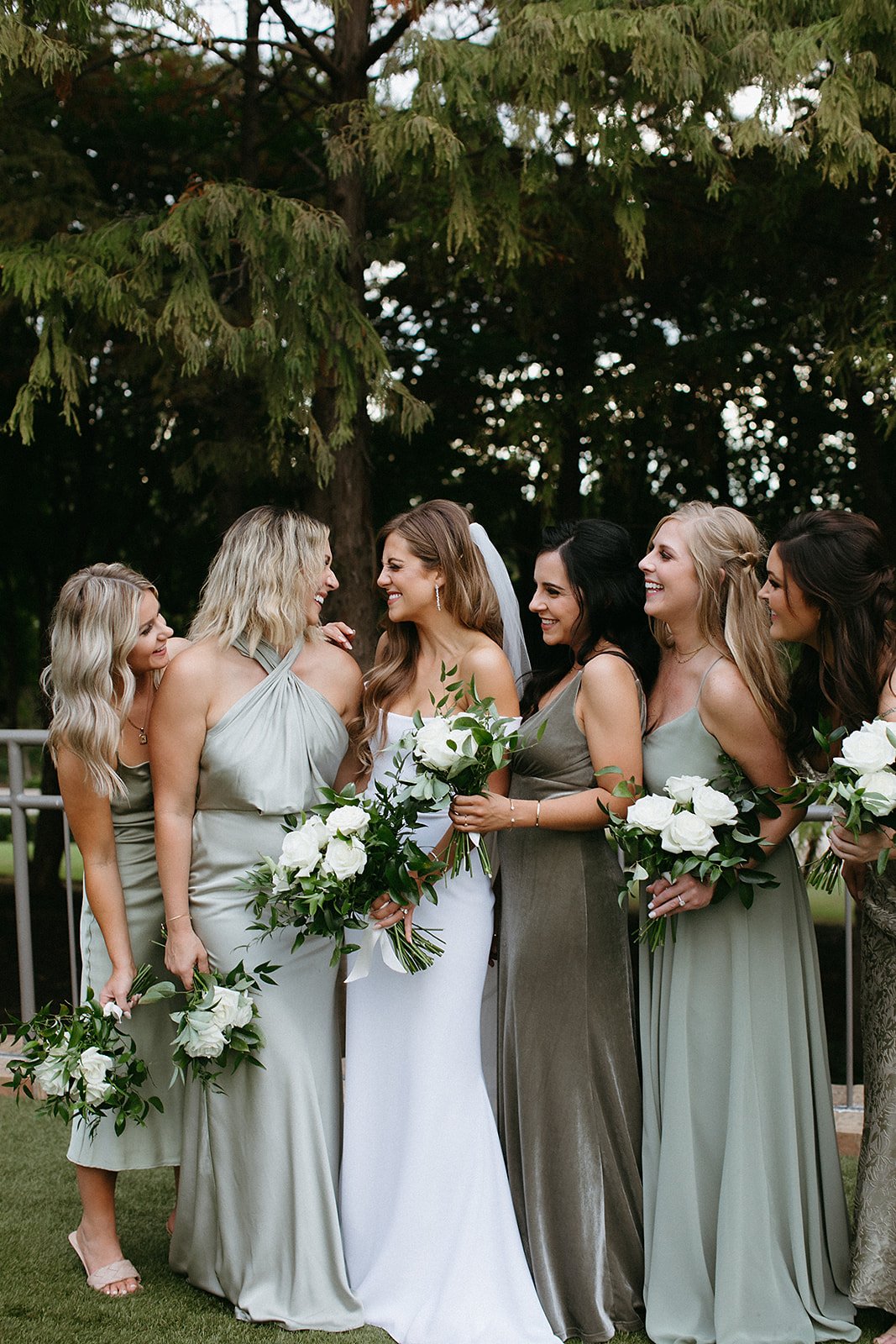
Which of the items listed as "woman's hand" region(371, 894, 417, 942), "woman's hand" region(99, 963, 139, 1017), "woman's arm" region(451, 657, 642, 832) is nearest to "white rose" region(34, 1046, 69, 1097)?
"woman's hand" region(99, 963, 139, 1017)

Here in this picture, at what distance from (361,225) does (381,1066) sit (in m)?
4.62

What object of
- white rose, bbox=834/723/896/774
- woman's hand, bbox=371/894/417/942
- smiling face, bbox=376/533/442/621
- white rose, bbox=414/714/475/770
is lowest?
woman's hand, bbox=371/894/417/942

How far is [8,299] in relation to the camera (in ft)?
23.3

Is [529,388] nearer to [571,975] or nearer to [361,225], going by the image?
[361,225]

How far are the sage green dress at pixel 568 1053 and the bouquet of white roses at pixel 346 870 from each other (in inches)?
14.6

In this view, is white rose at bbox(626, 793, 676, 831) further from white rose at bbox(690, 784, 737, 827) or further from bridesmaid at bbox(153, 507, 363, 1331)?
bridesmaid at bbox(153, 507, 363, 1331)

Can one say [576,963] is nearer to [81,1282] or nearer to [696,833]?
[696,833]

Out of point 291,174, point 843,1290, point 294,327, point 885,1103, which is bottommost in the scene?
point 843,1290

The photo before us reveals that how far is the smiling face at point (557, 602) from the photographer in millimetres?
3873

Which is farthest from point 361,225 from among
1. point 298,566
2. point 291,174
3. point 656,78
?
point 298,566

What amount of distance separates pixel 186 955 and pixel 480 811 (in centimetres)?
103

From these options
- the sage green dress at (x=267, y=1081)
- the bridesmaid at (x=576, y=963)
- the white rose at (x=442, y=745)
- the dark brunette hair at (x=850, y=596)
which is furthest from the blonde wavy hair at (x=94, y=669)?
the dark brunette hair at (x=850, y=596)

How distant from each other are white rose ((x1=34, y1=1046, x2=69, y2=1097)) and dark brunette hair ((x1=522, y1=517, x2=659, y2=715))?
1.92 m

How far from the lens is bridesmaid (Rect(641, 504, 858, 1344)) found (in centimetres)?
355
